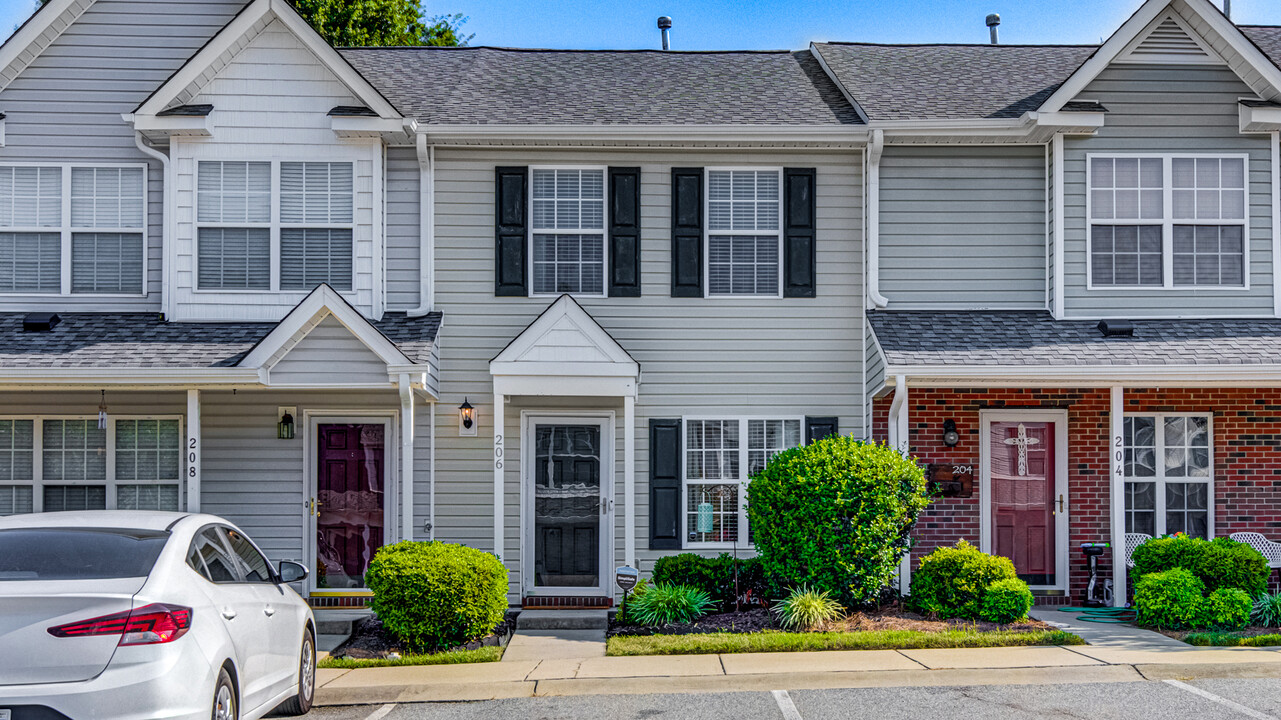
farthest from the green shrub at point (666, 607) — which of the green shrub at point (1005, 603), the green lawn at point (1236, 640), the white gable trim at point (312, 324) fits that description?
the green lawn at point (1236, 640)

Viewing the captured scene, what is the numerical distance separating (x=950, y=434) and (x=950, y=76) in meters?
4.55

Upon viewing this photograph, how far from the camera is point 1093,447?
1288 cm

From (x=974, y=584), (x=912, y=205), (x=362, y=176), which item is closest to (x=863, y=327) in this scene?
(x=912, y=205)

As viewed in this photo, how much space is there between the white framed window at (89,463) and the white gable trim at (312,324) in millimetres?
2077

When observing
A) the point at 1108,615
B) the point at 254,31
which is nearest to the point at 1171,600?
the point at 1108,615

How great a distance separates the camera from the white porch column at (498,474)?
12.2m

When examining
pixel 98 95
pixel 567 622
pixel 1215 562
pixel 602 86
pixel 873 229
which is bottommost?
pixel 567 622

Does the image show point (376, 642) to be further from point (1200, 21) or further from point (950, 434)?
point (1200, 21)

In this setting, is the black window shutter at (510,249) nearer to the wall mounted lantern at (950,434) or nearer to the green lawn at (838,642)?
the green lawn at (838,642)

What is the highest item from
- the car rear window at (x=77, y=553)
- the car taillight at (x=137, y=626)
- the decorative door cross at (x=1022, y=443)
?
the decorative door cross at (x=1022, y=443)

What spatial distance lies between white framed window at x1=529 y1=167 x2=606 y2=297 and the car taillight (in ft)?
25.3

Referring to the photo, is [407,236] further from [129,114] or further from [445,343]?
[129,114]

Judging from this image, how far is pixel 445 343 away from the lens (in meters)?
12.8

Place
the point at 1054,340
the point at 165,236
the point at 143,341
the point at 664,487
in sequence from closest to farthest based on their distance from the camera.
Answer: the point at 143,341 → the point at 1054,340 → the point at 165,236 → the point at 664,487
